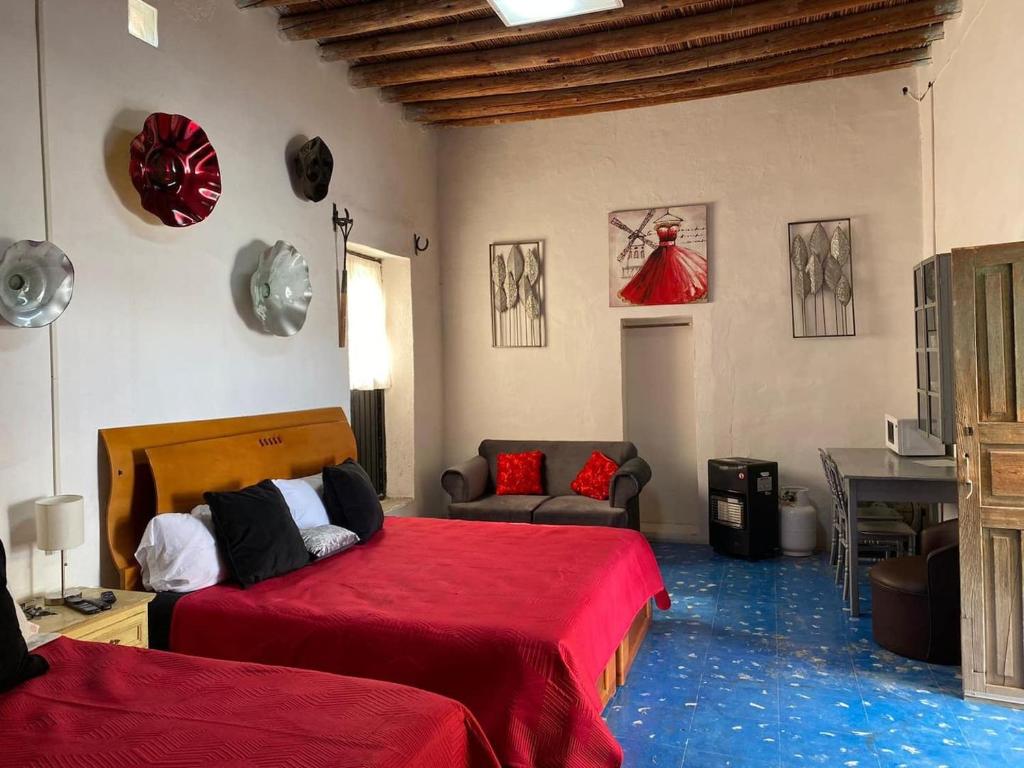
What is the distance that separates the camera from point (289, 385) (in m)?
4.76

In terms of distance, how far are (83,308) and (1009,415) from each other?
4.14m

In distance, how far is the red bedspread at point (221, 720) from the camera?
1857mm

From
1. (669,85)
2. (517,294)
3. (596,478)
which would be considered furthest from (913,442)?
(517,294)

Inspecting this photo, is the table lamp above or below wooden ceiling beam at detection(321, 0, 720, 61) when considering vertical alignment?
below

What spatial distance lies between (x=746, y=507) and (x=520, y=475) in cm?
181

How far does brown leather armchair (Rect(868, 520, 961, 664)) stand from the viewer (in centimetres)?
368

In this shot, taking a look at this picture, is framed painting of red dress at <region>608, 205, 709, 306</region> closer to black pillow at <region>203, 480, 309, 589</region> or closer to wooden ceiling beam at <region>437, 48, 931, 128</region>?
wooden ceiling beam at <region>437, 48, 931, 128</region>

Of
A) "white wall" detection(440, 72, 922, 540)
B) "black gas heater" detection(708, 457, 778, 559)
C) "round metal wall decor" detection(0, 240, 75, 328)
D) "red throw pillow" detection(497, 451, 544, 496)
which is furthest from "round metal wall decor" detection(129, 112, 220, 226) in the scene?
"black gas heater" detection(708, 457, 778, 559)

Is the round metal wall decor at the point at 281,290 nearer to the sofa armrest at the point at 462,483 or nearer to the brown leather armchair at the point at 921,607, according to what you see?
the sofa armrest at the point at 462,483

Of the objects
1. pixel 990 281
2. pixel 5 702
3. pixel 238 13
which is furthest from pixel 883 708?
pixel 238 13

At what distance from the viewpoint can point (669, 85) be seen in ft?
19.1

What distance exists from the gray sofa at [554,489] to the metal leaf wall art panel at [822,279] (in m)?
1.77

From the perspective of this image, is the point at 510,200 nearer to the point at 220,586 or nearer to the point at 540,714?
the point at 220,586

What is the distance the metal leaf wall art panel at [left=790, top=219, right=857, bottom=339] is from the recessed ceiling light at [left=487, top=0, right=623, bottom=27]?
295cm
